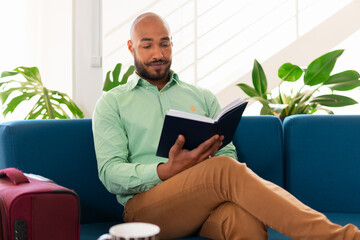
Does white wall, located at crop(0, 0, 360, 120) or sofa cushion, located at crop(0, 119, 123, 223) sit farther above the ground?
white wall, located at crop(0, 0, 360, 120)

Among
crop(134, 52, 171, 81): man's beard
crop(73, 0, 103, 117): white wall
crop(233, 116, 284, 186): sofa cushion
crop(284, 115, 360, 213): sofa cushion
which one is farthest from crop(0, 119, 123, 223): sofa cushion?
crop(73, 0, 103, 117): white wall

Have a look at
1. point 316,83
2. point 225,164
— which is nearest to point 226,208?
point 225,164

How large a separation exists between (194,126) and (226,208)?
1.02 ft

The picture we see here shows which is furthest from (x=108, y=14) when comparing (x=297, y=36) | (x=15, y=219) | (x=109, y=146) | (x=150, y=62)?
(x=15, y=219)

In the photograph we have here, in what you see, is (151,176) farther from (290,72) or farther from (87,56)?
(87,56)

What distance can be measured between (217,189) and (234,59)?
2.33 metres

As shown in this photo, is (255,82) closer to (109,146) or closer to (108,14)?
(109,146)

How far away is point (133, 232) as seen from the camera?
0.83 m

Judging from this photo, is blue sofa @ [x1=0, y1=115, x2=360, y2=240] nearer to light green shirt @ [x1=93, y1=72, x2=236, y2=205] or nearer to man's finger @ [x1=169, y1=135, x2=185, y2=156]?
light green shirt @ [x1=93, y1=72, x2=236, y2=205]

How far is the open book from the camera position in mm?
1355

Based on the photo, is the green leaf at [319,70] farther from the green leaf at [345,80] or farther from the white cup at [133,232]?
the white cup at [133,232]

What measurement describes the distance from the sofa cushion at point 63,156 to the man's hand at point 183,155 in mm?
336

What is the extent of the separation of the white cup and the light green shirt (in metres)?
0.73

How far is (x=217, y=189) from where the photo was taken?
1.45 meters
